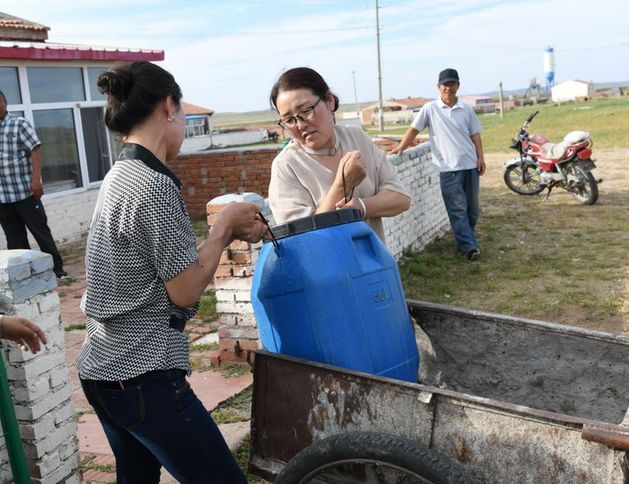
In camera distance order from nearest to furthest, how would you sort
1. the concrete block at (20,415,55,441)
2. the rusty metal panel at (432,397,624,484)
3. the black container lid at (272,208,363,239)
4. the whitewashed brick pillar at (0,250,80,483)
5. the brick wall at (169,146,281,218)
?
the rusty metal panel at (432,397,624,484) < the black container lid at (272,208,363,239) < the whitewashed brick pillar at (0,250,80,483) < the concrete block at (20,415,55,441) < the brick wall at (169,146,281,218)

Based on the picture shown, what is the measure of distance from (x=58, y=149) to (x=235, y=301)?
278 inches

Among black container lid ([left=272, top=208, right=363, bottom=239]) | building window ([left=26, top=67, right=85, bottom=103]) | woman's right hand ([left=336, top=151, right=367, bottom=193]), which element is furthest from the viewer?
building window ([left=26, top=67, right=85, bottom=103])

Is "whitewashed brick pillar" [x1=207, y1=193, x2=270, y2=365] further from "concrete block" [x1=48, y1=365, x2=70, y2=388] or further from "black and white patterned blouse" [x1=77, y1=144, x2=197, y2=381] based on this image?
"black and white patterned blouse" [x1=77, y1=144, x2=197, y2=381]

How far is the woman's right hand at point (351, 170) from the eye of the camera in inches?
99.8

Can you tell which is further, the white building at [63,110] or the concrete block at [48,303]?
the white building at [63,110]

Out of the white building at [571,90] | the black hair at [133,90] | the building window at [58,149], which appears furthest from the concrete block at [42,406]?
the white building at [571,90]

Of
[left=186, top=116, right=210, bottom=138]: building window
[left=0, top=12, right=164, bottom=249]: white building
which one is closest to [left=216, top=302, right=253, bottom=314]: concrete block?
[left=0, top=12, right=164, bottom=249]: white building

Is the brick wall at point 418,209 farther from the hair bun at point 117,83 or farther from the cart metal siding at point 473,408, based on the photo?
the hair bun at point 117,83

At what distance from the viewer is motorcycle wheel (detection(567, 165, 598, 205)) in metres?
10.4

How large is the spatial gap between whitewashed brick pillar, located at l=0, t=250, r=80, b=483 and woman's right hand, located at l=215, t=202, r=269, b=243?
3.26ft

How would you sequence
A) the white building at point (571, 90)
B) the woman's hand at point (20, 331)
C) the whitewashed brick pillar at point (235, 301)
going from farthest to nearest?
the white building at point (571, 90) → the whitewashed brick pillar at point (235, 301) → the woman's hand at point (20, 331)


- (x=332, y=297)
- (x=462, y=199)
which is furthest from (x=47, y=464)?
(x=462, y=199)

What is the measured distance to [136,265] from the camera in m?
1.91

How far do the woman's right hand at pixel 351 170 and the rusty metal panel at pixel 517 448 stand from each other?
889 mm
